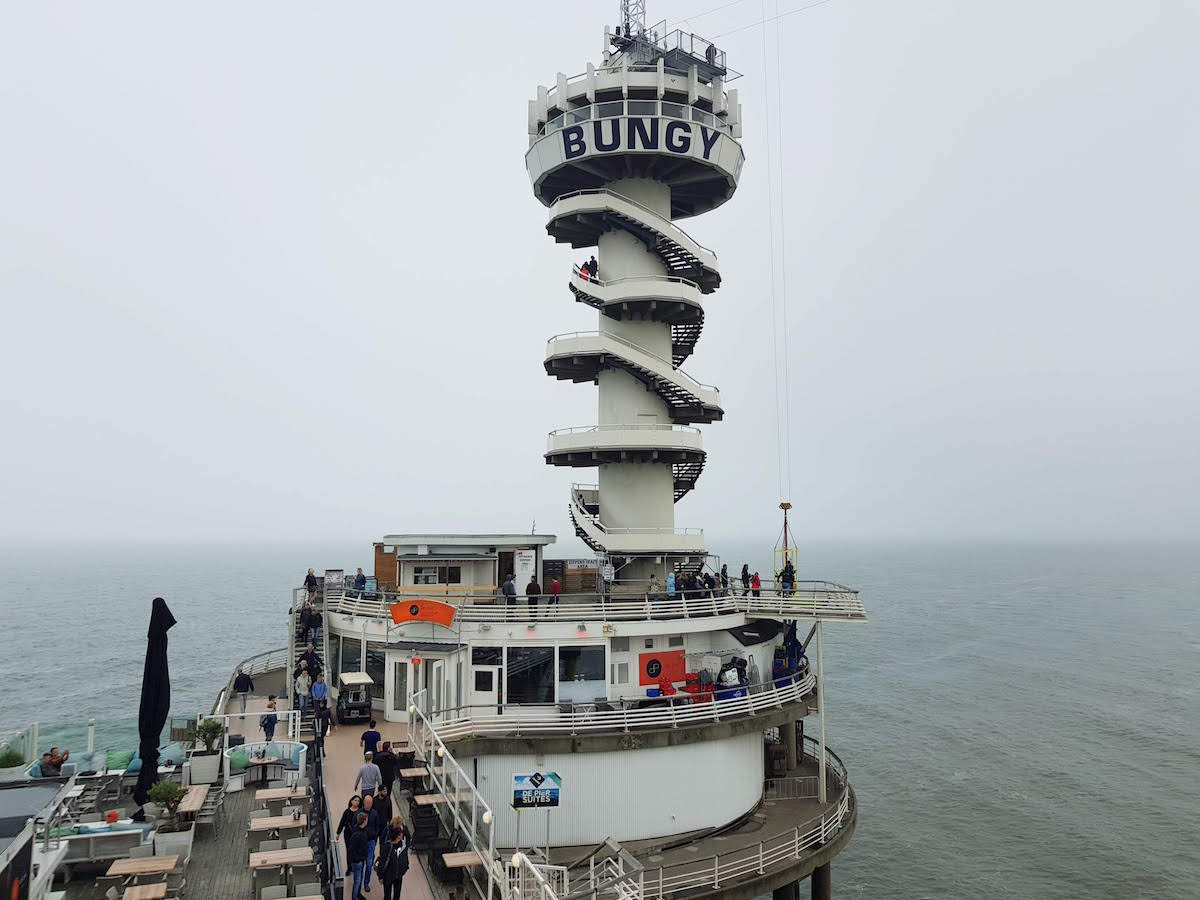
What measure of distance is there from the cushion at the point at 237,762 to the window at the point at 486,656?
301 inches

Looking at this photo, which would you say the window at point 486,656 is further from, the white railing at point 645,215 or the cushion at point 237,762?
the white railing at point 645,215

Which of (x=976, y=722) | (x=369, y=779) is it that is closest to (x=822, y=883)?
(x=369, y=779)

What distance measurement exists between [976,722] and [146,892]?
5761cm

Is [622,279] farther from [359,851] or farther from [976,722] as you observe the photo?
[976,722]

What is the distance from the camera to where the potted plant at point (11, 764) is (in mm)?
19438

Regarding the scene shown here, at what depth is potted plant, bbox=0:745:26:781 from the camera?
19438mm

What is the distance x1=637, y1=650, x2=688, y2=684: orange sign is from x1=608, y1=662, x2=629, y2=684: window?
421 millimetres

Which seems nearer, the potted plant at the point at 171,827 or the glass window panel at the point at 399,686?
the potted plant at the point at 171,827

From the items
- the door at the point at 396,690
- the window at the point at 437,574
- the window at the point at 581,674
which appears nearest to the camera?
the window at the point at 581,674

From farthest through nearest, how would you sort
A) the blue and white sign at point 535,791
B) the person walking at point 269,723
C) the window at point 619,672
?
1. the window at point 619,672
2. the person walking at point 269,723
3. the blue and white sign at point 535,791

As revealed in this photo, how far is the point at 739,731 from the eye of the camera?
987 inches

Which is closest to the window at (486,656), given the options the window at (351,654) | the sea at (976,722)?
the window at (351,654)

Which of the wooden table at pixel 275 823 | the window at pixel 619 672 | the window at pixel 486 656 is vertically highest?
the window at pixel 486 656

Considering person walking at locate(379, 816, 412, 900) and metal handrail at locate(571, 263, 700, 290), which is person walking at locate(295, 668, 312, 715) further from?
metal handrail at locate(571, 263, 700, 290)
